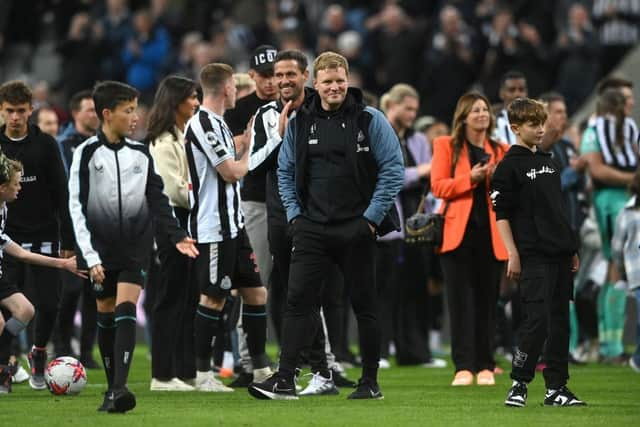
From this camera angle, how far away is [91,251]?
371 inches

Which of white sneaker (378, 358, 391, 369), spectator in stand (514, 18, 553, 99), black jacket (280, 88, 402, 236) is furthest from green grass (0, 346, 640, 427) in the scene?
spectator in stand (514, 18, 553, 99)

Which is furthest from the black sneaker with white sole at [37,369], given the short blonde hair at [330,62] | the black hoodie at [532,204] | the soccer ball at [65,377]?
the black hoodie at [532,204]

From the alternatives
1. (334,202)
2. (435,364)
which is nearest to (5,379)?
(334,202)

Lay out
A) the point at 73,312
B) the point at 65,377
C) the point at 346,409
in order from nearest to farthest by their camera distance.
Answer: the point at 346,409 < the point at 65,377 < the point at 73,312

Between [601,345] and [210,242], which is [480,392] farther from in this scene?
[601,345]

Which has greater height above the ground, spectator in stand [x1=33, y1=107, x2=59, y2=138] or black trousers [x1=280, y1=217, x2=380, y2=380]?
spectator in stand [x1=33, y1=107, x2=59, y2=138]

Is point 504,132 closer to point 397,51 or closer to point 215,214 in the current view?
point 215,214

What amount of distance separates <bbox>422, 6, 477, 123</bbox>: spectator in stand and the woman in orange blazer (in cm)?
812

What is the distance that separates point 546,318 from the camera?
31.2 ft

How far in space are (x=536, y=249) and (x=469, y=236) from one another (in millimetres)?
2129

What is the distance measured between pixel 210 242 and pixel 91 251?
1441 millimetres

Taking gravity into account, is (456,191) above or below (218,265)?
above

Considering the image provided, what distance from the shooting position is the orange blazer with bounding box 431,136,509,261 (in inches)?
460

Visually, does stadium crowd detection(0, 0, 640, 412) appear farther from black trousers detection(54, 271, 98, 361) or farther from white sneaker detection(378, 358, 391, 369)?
white sneaker detection(378, 358, 391, 369)
